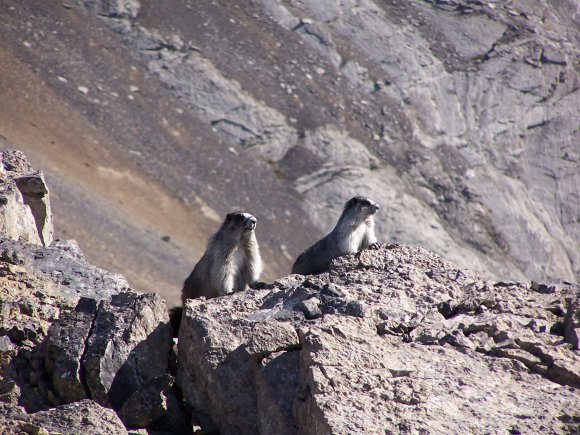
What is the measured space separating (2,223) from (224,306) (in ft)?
12.3

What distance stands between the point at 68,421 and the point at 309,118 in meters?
33.6

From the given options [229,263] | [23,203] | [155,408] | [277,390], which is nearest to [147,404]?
[155,408]

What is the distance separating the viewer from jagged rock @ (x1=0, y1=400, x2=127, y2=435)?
6.40 meters

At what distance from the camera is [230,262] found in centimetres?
1220

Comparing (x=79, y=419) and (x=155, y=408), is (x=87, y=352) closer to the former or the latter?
(x=155, y=408)

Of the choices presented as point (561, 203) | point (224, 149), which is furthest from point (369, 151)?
point (561, 203)

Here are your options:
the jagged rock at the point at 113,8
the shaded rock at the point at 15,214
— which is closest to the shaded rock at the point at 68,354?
the shaded rock at the point at 15,214

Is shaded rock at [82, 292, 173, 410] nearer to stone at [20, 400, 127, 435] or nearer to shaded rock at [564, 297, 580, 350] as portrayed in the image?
stone at [20, 400, 127, 435]

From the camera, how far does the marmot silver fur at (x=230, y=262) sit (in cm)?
1207

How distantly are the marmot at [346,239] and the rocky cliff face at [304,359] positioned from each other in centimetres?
423

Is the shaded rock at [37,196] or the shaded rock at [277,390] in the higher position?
the shaded rock at [277,390]

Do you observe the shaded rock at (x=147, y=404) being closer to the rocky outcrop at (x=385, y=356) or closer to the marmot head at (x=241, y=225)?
the rocky outcrop at (x=385, y=356)

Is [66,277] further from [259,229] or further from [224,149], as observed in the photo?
[224,149]

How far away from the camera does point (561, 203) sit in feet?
134
